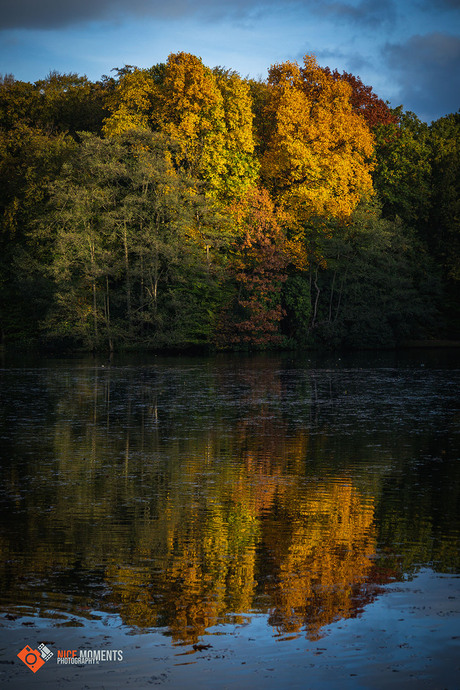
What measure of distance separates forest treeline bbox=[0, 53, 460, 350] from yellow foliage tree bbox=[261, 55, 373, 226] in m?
0.13

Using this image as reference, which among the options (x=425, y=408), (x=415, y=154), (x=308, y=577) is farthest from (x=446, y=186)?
(x=308, y=577)

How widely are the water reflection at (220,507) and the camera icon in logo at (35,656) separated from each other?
63cm

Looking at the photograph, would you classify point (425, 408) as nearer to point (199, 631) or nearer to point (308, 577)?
point (308, 577)

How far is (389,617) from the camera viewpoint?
6.53 meters

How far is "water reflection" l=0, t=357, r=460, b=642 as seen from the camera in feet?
23.4

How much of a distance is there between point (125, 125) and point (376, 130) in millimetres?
21317

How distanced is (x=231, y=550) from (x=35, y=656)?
3216 mm

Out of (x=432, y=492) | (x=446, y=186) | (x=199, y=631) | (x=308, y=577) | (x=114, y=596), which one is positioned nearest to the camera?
(x=199, y=631)

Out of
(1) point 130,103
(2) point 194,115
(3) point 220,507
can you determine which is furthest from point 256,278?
(3) point 220,507

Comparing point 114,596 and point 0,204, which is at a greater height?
point 0,204

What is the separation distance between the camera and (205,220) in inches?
2151

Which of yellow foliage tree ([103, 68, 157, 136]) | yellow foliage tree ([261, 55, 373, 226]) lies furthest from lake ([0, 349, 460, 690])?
yellow foliage tree ([261, 55, 373, 226])

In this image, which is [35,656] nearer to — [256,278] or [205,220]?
Result: [256,278]

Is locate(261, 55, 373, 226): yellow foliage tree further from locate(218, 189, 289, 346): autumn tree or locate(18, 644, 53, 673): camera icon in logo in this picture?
locate(18, 644, 53, 673): camera icon in logo
